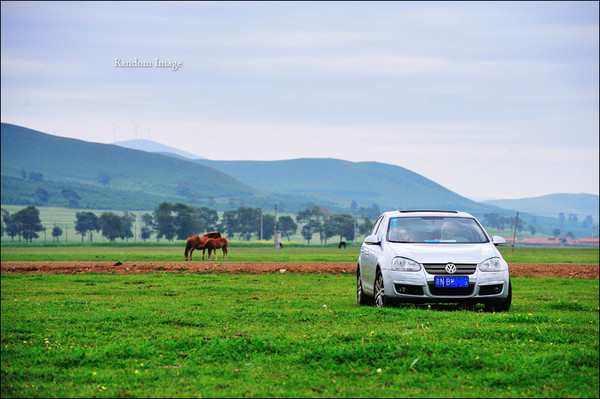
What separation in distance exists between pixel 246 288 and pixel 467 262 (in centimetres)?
980

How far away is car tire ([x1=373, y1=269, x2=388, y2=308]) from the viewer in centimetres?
1630

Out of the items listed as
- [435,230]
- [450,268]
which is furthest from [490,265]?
[435,230]

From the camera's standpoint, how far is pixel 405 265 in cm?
1589

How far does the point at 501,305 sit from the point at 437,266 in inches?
76.5

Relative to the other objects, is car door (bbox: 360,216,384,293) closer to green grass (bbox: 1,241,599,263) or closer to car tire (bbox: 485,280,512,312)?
car tire (bbox: 485,280,512,312)

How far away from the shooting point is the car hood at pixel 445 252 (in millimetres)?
15844

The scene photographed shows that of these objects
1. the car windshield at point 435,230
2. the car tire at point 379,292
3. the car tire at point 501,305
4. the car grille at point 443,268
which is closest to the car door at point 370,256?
the car tire at point 379,292

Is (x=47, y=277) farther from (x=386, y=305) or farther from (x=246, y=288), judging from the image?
(x=386, y=305)

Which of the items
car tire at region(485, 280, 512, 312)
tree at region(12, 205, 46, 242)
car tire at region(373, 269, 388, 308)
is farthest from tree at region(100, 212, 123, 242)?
car tire at region(485, 280, 512, 312)

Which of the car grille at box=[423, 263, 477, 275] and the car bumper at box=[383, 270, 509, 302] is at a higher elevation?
the car grille at box=[423, 263, 477, 275]

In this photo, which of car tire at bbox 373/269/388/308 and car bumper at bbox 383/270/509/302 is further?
car tire at bbox 373/269/388/308

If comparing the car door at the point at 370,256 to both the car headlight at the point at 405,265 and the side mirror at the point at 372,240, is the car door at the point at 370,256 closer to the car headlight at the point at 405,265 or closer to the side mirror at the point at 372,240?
the side mirror at the point at 372,240

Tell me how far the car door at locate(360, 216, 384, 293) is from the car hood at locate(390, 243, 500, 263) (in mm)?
769

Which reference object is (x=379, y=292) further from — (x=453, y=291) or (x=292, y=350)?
(x=292, y=350)
